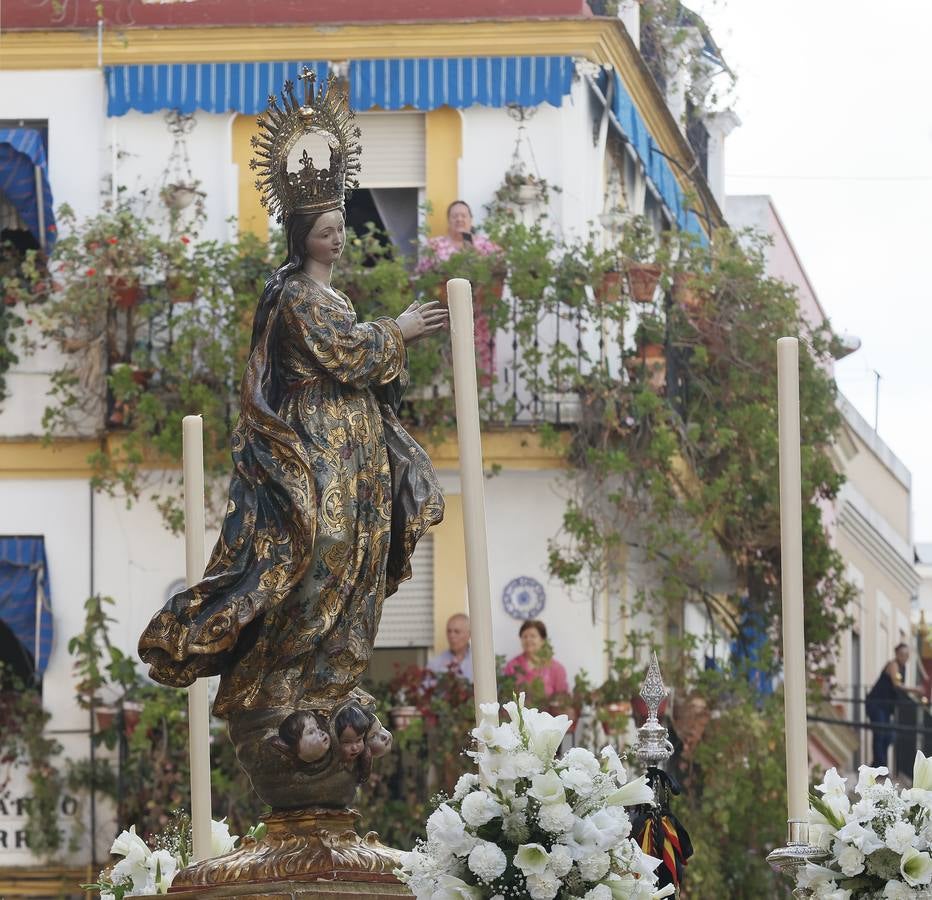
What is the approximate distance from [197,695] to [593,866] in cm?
218

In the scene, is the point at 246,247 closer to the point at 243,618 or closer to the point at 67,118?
the point at 67,118

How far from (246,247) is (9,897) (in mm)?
4362

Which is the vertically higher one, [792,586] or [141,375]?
[141,375]

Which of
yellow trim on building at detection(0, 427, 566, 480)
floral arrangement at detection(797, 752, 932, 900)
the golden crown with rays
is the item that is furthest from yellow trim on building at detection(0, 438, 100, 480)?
floral arrangement at detection(797, 752, 932, 900)

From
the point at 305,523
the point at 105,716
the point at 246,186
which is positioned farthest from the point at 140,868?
the point at 246,186

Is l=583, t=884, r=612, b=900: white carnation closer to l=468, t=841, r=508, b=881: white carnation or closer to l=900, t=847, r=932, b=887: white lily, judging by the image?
l=468, t=841, r=508, b=881: white carnation

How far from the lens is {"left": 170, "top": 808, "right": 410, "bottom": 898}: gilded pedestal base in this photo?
27.3 feet

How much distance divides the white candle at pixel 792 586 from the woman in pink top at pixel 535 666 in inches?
408

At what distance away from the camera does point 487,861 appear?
280 inches

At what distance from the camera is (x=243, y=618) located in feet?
28.1

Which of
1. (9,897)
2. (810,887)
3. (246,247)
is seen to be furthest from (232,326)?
(810,887)

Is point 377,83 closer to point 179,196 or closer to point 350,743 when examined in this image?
point 179,196

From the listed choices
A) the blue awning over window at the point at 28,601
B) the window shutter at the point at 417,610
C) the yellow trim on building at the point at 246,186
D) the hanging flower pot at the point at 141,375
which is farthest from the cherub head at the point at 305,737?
the yellow trim on building at the point at 246,186

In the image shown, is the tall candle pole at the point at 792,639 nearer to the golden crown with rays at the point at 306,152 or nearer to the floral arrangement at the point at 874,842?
the floral arrangement at the point at 874,842
